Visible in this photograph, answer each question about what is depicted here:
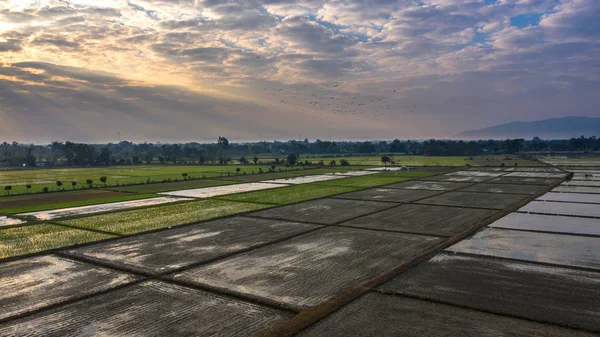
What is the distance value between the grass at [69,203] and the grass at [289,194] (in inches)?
551

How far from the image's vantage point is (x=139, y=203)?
2201 inches

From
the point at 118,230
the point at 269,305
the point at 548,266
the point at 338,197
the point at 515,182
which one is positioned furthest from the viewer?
the point at 515,182

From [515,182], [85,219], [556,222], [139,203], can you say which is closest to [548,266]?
[556,222]

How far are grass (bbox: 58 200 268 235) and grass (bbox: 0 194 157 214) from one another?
37.0ft

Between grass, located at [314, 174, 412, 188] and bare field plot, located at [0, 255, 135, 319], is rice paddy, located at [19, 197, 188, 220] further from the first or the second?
grass, located at [314, 174, 412, 188]

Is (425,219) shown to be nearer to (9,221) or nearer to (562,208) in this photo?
(562,208)

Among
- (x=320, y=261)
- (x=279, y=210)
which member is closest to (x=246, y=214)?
(x=279, y=210)

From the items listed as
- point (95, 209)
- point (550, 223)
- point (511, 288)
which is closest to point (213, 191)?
point (95, 209)

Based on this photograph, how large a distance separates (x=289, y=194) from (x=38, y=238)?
118 feet

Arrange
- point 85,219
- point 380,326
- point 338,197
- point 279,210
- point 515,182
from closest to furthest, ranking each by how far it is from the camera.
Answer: point 380,326 < point 85,219 < point 279,210 < point 338,197 < point 515,182

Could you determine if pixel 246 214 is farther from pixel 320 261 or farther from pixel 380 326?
pixel 380 326

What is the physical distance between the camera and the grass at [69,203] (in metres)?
51.4

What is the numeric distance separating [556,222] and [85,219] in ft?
154

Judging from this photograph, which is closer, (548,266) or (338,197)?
(548,266)
